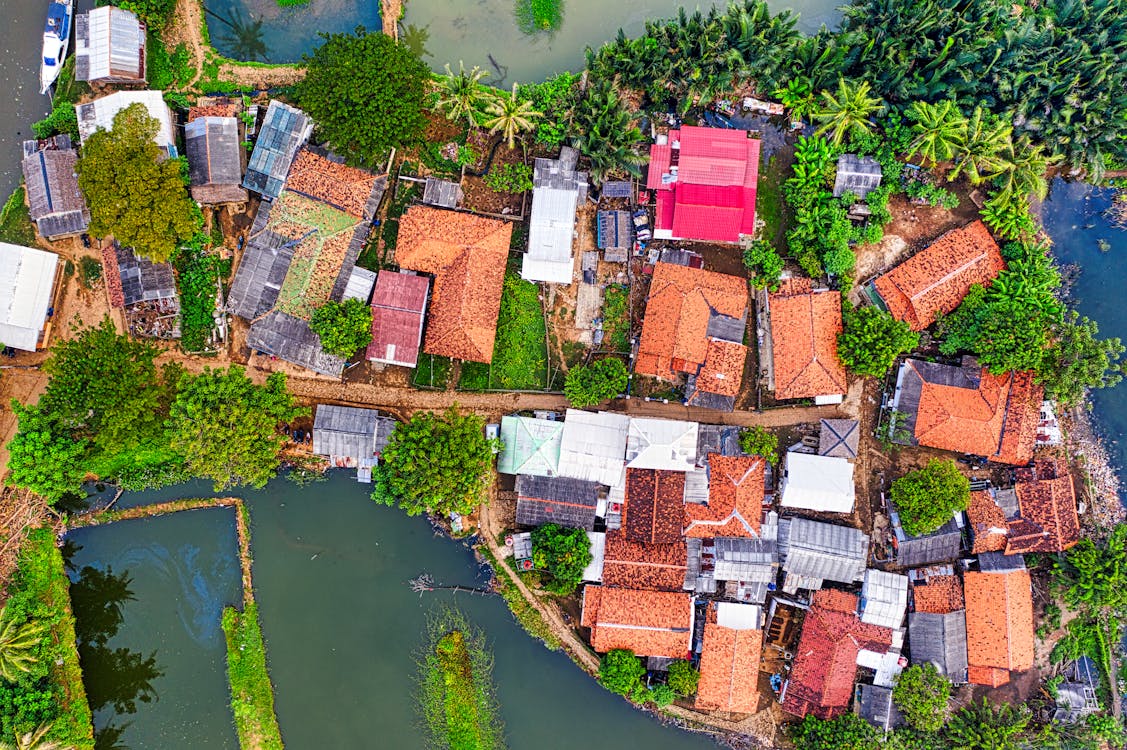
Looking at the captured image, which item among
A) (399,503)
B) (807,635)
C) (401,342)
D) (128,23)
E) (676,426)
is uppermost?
(128,23)

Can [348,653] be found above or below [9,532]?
below

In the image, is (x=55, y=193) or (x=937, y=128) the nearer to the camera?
(x=937, y=128)

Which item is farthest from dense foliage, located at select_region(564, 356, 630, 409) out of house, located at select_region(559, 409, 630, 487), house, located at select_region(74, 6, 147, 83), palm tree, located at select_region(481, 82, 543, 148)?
house, located at select_region(74, 6, 147, 83)

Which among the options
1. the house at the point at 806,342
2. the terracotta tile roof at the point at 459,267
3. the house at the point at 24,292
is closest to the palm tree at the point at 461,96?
the terracotta tile roof at the point at 459,267

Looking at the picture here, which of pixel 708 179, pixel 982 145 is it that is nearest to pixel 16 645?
pixel 708 179

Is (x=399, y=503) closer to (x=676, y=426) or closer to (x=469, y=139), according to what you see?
(x=676, y=426)

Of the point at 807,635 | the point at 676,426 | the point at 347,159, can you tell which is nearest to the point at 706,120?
the point at 676,426

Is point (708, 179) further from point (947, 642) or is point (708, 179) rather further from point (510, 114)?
point (947, 642)
